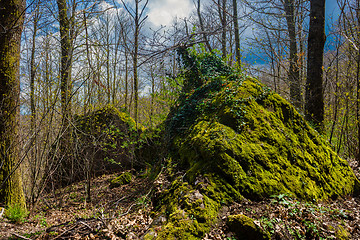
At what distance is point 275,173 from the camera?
12.0 feet

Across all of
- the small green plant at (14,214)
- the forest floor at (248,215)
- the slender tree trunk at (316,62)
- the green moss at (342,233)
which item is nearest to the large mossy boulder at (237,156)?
the forest floor at (248,215)

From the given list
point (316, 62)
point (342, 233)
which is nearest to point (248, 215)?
point (342, 233)

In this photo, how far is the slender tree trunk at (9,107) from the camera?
163 inches

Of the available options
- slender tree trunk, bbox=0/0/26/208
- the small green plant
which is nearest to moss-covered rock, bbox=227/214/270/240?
the small green plant

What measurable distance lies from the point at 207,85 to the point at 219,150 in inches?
105

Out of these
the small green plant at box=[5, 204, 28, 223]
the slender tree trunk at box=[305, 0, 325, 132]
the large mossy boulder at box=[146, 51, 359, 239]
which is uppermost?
the slender tree trunk at box=[305, 0, 325, 132]

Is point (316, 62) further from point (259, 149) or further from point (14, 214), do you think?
point (14, 214)

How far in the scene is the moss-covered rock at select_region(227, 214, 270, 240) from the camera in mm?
2621

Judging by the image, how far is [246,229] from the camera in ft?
8.65

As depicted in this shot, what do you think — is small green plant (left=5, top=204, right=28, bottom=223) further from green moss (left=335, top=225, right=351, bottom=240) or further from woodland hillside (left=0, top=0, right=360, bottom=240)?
green moss (left=335, top=225, right=351, bottom=240)

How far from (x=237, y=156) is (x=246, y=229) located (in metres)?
1.26

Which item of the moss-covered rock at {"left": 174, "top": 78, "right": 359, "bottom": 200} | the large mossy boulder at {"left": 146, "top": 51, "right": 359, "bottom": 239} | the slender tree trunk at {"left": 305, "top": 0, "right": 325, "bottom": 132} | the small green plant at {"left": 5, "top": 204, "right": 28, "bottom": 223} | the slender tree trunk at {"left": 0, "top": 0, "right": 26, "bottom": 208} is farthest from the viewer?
the slender tree trunk at {"left": 305, "top": 0, "right": 325, "bottom": 132}

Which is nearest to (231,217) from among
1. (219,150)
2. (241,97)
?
(219,150)

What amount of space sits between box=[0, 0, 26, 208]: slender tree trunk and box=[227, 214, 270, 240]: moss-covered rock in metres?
4.33
